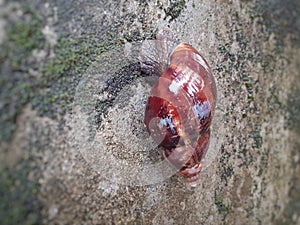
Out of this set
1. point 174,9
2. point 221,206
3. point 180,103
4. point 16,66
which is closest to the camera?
point 16,66

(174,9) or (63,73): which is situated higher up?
(174,9)

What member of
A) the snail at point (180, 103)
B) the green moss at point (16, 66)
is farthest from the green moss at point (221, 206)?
the green moss at point (16, 66)

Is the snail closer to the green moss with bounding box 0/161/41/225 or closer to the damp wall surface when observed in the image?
the damp wall surface

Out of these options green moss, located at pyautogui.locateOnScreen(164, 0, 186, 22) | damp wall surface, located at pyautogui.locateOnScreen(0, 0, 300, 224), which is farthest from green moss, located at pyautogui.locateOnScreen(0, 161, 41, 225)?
green moss, located at pyautogui.locateOnScreen(164, 0, 186, 22)

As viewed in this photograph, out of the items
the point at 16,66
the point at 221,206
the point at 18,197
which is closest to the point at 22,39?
the point at 16,66

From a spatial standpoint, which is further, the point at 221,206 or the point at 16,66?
the point at 221,206

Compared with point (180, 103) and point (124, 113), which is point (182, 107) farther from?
point (124, 113)

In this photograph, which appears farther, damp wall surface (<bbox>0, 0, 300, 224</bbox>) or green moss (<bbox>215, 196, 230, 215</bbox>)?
green moss (<bbox>215, 196, 230, 215</bbox>)

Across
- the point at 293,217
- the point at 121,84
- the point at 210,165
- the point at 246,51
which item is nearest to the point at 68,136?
the point at 121,84
